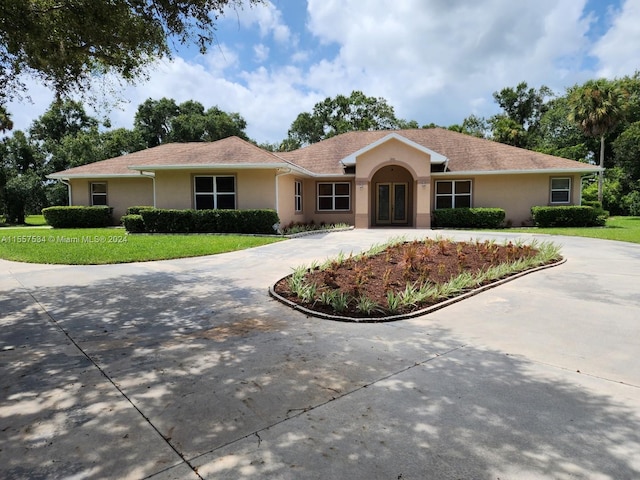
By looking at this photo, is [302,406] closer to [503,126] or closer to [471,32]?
[471,32]

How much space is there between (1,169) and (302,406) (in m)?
38.1

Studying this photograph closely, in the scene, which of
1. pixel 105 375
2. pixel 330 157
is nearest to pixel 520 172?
pixel 330 157

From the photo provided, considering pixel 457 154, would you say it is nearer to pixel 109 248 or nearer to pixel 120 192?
pixel 109 248

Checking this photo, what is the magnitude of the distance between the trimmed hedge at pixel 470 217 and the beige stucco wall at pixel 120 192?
55.1 feet

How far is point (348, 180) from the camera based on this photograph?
23250 millimetres

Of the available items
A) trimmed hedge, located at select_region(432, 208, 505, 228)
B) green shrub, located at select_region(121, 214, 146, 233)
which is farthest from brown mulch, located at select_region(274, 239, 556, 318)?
green shrub, located at select_region(121, 214, 146, 233)

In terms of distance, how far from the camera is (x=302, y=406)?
10.4 ft

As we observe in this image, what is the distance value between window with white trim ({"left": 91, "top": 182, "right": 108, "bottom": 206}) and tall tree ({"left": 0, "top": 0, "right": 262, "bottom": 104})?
17483 mm

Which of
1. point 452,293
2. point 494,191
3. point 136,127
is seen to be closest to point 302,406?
point 452,293

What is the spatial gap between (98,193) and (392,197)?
57.7ft

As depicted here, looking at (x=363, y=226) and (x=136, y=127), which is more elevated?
(x=136, y=127)

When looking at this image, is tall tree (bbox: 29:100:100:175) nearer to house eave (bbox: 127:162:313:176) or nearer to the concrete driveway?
house eave (bbox: 127:162:313:176)

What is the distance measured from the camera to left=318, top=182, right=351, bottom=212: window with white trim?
23.4 metres

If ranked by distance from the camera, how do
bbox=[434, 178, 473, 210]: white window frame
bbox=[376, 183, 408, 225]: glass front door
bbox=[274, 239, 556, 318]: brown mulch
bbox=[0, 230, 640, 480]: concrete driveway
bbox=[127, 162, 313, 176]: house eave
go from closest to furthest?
bbox=[0, 230, 640, 480]: concrete driveway → bbox=[274, 239, 556, 318]: brown mulch → bbox=[127, 162, 313, 176]: house eave → bbox=[434, 178, 473, 210]: white window frame → bbox=[376, 183, 408, 225]: glass front door
